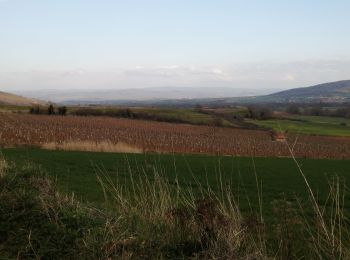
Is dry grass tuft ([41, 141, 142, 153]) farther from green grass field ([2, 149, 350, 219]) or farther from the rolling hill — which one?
the rolling hill

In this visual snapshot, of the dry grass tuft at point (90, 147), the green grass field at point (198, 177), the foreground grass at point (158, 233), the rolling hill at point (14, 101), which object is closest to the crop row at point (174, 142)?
the dry grass tuft at point (90, 147)

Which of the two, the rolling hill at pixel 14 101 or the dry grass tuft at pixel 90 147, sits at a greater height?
the rolling hill at pixel 14 101

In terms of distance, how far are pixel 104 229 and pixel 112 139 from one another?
124 feet

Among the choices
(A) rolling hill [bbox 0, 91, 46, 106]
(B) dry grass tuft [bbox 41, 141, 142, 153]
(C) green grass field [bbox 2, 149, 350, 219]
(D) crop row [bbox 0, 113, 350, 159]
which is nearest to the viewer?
(C) green grass field [bbox 2, 149, 350, 219]

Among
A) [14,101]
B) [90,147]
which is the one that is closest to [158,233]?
[90,147]

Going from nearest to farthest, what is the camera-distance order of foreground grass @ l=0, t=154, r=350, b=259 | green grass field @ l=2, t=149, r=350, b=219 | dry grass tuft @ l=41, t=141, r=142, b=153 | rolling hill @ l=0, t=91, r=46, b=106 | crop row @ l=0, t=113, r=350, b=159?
foreground grass @ l=0, t=154, r=350, b=259 → green grass field @ l=2, t=149, r=350, b=219 → dry grass tuft @ l=41, t=141, r=142, b=153 → crop row @ l=0, t=113, r=350, b=159 → rolling hill @ l=0, t=91, r=46, b=106

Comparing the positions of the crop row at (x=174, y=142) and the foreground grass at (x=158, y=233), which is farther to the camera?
the crop row at (x=174, y=142)

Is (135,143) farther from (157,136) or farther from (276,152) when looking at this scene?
(276,152)

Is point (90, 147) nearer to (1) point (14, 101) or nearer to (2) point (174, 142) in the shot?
(2) point (174, 142)

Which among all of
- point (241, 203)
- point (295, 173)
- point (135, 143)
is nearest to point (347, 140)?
point (135, 143)

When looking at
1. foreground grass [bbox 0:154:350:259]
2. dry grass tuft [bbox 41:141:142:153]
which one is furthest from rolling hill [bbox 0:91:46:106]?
foreground grass [bbox 0:154:350:259]

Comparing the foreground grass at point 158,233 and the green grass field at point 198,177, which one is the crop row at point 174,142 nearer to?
the green grass field at point 198,177

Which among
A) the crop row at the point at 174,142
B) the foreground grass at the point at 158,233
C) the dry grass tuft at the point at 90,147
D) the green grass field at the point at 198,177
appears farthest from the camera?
the crop row at the point at 174,142

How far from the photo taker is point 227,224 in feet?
18.3
